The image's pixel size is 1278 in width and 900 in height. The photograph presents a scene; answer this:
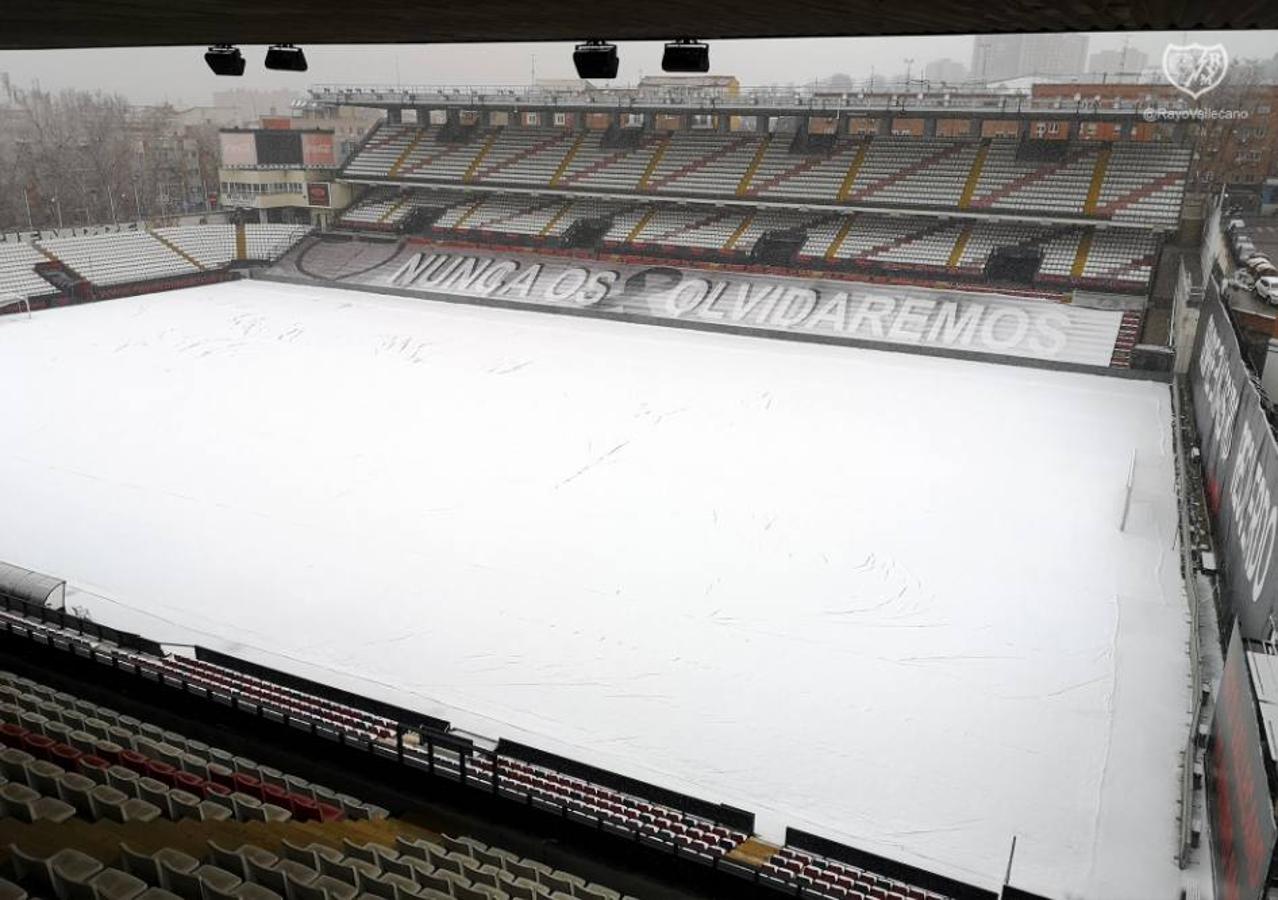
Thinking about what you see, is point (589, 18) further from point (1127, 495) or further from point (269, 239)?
point (269, 239)

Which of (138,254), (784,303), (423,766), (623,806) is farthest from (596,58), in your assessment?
(138,254)

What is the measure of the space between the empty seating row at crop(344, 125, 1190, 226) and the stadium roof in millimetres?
25078

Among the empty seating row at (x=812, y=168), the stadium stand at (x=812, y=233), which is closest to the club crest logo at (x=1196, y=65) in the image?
the empty seating row at (x=812, y=168)

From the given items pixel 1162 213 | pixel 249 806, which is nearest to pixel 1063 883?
pixel 249 806

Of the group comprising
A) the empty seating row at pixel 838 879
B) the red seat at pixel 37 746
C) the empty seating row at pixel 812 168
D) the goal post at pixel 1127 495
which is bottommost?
the empty seating row at pixel 838 879

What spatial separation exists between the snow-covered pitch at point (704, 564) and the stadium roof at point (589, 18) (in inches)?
232

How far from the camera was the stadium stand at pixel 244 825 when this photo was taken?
3.89 meters

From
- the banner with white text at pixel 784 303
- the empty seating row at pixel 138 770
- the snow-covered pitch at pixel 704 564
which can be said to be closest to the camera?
the empty seating row at pixel 138 770

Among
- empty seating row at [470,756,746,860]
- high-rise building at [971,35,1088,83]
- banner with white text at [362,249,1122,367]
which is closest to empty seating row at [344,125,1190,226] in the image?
banner with white text at [362,249,1122,367]

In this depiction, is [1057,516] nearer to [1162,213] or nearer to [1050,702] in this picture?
[1050,702]

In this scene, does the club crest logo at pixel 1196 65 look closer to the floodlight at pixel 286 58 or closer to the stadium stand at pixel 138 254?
the stadium stand at pixel 138 254

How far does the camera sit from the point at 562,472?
50.2ft

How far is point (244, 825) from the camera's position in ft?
15.1

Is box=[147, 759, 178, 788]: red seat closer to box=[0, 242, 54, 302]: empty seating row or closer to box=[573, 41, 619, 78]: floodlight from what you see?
box=[573, 41, 619, 78]: floodlight
